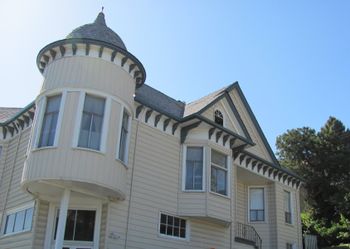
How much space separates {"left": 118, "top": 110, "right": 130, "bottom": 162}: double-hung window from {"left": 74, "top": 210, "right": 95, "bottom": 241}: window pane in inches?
92.3

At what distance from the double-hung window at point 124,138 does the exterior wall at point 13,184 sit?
148 inches

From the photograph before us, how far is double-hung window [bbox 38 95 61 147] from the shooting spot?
1513 cm

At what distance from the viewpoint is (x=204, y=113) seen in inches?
824

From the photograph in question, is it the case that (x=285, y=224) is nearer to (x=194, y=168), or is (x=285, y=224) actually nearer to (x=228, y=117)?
(x=228, y=117)

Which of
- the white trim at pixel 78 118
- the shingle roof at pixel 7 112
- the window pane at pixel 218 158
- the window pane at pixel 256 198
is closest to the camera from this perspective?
the white trim at pixel 78 118

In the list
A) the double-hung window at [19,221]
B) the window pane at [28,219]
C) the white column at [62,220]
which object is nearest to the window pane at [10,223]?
the double-hung window at [19,221]

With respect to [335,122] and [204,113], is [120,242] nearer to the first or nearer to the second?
[204,113]

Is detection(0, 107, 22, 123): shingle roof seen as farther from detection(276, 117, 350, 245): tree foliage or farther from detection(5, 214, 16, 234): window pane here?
detection(276, 117, 350, 245): tree foliage

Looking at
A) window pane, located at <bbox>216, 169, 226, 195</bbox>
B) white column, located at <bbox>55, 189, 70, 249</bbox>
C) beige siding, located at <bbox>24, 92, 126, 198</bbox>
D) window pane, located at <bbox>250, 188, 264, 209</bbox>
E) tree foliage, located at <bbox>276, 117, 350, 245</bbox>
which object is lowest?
white column, located at <bbox>55, 189, 70, 249</bbox>

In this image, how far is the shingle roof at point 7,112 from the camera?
21078 mm

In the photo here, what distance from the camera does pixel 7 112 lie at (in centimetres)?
2239

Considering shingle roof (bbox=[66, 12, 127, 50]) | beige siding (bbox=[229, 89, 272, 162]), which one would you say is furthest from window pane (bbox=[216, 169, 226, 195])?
shingle roof (bbox=[66, 12, 127, 50])

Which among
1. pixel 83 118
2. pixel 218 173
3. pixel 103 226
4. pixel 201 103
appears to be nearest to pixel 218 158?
pixel 218 173

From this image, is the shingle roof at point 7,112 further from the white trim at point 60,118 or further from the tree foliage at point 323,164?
the tree foliage at point 323,164
